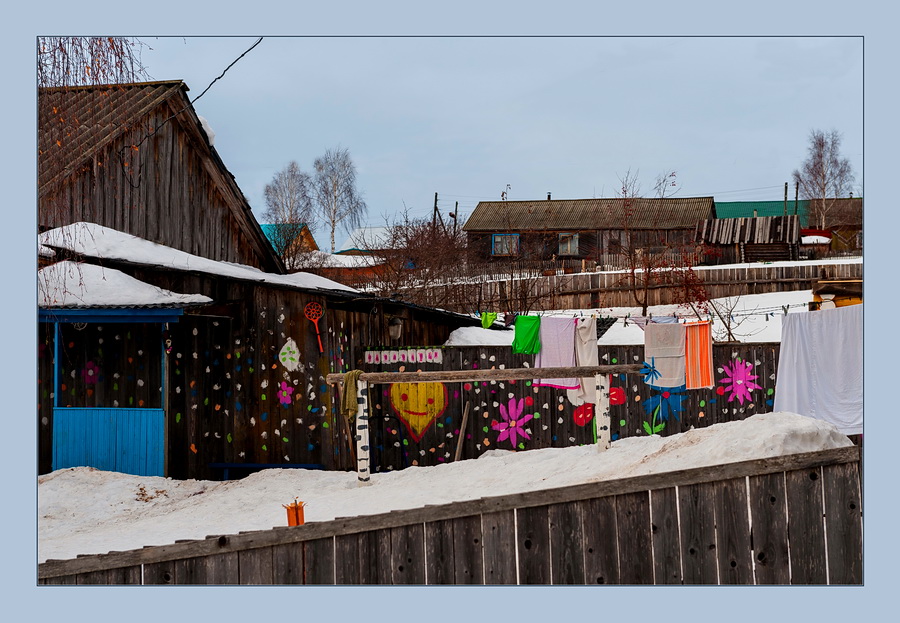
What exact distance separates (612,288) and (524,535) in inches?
891

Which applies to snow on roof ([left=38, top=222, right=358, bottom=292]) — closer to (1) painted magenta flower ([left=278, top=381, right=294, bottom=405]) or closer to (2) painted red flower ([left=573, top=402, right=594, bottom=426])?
(1) painted magenta flower ([left=278, top=381, right=294, bottom=405])

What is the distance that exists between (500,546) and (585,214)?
109 feet

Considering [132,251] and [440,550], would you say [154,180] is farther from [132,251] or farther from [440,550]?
[440,550]

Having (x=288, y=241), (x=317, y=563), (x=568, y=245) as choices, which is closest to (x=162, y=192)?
(x=317, y=563)

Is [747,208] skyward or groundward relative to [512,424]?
skyward

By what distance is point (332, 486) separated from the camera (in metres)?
9.30

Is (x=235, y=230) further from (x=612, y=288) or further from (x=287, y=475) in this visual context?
(x=612, y=288)

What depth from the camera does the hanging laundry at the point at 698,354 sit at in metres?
10.1

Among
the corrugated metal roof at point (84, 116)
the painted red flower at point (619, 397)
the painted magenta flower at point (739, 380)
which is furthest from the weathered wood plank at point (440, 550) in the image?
the painted magenta flower at point (739, 380)

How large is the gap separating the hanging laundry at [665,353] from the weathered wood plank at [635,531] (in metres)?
5.15

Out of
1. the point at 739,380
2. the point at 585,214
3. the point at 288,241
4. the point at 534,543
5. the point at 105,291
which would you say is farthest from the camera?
the point at 585,214

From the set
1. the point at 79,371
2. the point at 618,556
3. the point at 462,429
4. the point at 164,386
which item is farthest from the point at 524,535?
the point at 79,371

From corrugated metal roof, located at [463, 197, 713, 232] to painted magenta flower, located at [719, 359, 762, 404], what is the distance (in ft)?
82.4

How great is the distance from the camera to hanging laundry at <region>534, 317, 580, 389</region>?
34.6 feet
